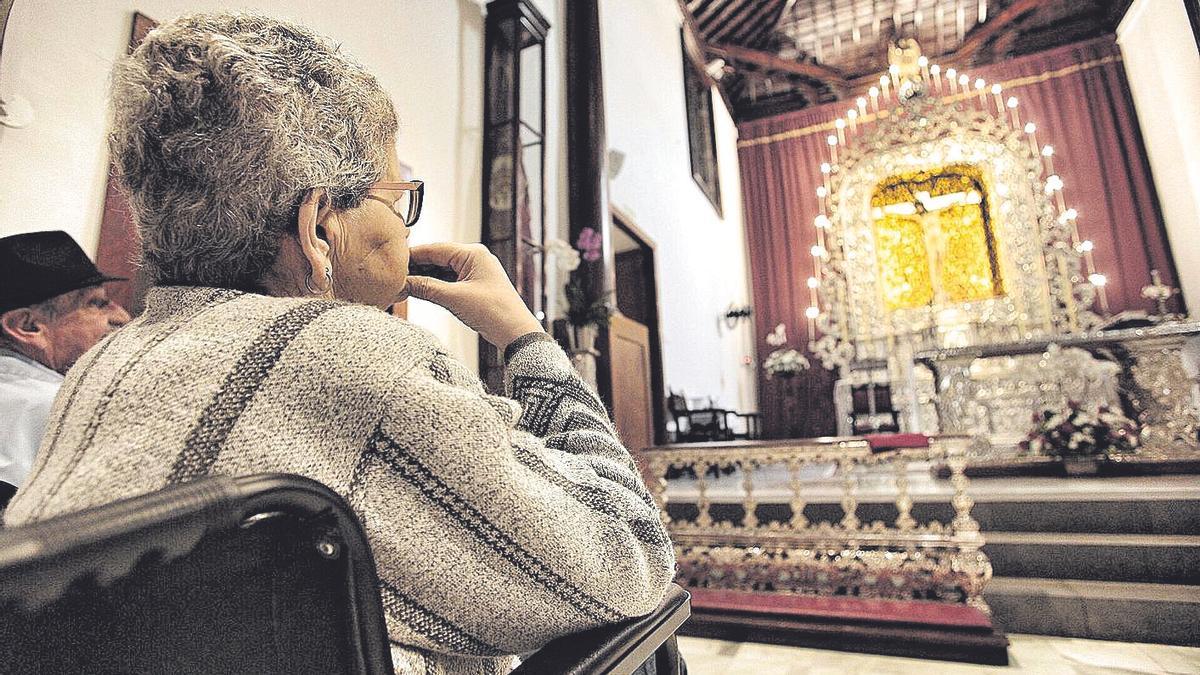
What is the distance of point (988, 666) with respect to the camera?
2119mm

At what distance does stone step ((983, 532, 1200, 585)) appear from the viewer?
2455 millimetres

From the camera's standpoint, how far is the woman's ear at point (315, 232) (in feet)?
2.04

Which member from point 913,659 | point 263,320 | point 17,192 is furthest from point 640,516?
point 913,659

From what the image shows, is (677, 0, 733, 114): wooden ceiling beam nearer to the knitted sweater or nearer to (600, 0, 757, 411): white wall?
(600, 0, 757, 411): white wall

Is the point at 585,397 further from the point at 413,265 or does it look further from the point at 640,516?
the point at 413,265

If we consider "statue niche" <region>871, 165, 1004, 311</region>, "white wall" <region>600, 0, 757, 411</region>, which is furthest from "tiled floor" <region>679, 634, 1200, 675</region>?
"statue niche" <region>871, 165, 1004, 311</region>

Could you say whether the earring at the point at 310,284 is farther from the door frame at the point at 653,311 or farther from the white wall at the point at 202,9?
the door frame at the point at 653,311

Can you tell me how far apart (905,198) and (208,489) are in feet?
32.7

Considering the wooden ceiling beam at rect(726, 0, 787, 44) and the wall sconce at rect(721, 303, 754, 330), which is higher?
the wooden ceiling beam at rect(726, 0, 787, 44)

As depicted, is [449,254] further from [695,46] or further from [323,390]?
[695,46]

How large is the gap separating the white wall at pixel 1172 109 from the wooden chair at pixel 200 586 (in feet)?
28.0

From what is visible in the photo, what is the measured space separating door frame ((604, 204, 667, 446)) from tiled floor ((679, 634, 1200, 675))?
2.83 metres

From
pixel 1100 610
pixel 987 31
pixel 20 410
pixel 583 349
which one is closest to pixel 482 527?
pixel 20 410

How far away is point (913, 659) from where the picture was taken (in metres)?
2.23
